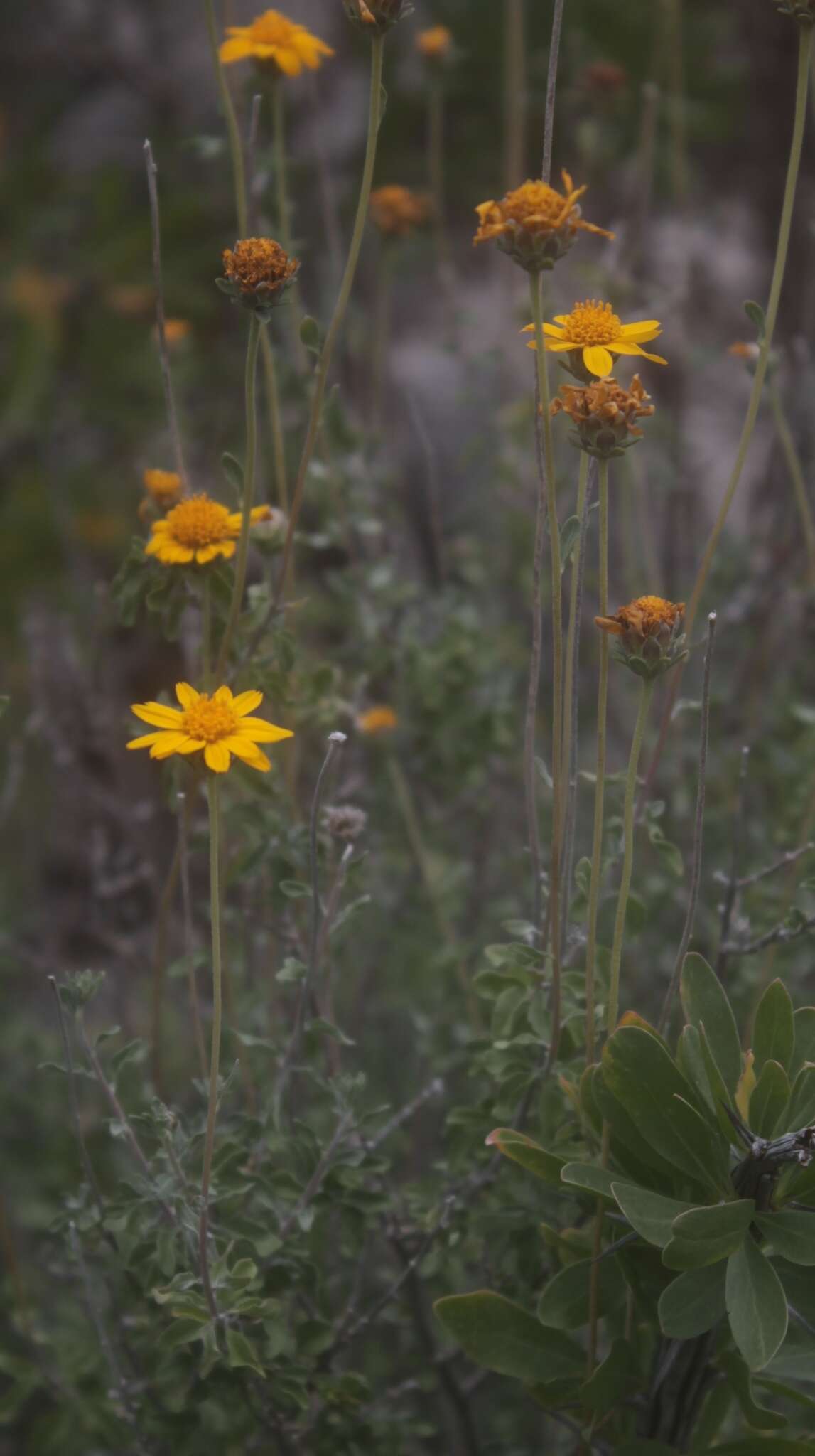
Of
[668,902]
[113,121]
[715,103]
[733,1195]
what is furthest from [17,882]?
[113,121]

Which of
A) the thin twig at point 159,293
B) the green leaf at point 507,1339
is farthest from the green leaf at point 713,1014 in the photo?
Answer: the thin twig at point 159,293

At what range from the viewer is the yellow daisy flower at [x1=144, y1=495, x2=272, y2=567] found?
0.97 meters

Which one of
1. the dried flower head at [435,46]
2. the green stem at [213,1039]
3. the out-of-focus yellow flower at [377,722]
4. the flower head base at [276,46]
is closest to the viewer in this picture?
the green stem at [213,1039]

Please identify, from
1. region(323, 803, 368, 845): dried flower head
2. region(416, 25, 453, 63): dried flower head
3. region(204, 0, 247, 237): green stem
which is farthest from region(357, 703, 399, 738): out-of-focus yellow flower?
region(416, 25, 453, 63): dried flower head

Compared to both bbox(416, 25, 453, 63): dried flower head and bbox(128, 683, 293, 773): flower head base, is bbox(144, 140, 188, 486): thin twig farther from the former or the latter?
bbox(416, 25, 453, 63): dried flower head

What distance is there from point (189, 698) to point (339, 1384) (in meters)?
0.58

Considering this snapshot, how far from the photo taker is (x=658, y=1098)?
0.84 meters

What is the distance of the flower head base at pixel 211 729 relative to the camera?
80 centimetres

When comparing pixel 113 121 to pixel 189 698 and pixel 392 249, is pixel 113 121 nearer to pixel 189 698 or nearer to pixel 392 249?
pixel 392 249

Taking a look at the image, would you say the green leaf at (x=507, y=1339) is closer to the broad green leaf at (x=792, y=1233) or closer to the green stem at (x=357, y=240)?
the broad green leaf at (x=792, y=1233)

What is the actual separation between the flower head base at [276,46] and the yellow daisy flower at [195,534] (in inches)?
16.2

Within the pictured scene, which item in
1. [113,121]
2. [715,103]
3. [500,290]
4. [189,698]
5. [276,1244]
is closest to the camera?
[189,698]

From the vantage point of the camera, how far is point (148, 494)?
113 centimetres

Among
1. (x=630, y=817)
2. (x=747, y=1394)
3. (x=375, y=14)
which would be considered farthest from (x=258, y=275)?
(x=747, y=1394)
